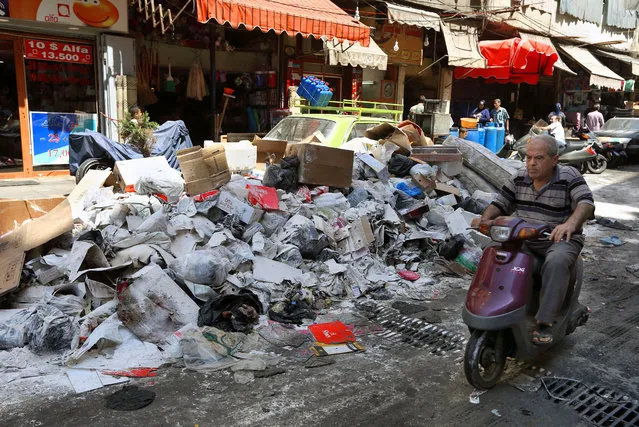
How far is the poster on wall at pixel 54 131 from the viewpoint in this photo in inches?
403

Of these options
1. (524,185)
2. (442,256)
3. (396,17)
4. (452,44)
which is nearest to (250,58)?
(396,17)

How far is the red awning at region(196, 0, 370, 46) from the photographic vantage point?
9.59m

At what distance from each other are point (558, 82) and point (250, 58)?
15794 mm

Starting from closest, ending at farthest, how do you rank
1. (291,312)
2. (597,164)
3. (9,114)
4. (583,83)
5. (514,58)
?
(291,312), (9,114), (597,164), (514,58), (583,83)

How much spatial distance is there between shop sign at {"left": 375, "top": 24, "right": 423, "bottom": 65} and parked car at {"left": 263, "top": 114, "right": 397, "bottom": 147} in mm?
7592

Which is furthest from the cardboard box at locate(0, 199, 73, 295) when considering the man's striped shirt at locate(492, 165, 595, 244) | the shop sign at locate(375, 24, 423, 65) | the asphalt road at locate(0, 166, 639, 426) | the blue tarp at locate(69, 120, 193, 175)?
the shop sign at locate(375, 24, 423, 65)

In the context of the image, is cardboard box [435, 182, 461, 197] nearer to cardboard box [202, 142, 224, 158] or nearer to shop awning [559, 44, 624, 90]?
cardboard box [202, 142, 224, 158]

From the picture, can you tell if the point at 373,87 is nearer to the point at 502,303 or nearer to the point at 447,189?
the point at 447,189

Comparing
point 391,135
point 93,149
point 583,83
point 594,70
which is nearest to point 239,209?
point 391,135

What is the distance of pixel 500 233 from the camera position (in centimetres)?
326

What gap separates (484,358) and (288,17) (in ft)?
28.9

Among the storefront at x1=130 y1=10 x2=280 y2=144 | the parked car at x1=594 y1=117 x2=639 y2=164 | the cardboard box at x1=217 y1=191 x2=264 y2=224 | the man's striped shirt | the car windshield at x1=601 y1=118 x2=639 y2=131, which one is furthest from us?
the car windshield at x1=601 y1=118 x2=639 y2=131

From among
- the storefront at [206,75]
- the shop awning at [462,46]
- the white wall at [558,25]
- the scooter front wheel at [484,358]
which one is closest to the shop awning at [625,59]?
the white wall at [558,25]

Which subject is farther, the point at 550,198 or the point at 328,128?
the point at 328,128
